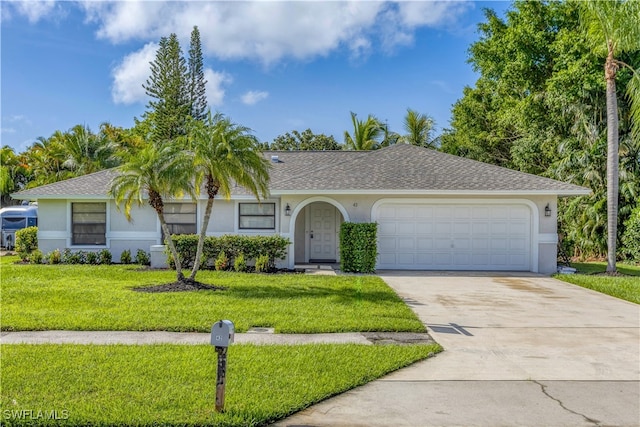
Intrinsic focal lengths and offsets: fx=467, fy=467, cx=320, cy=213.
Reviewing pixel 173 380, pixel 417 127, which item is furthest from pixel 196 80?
pixel 173 380

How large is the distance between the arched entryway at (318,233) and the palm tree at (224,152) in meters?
6.50

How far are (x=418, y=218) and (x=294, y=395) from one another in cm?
1160

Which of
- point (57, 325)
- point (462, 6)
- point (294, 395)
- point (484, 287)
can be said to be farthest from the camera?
point (462, 6)

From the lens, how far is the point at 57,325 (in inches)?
295

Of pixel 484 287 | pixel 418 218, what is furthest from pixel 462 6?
pixel 484 287

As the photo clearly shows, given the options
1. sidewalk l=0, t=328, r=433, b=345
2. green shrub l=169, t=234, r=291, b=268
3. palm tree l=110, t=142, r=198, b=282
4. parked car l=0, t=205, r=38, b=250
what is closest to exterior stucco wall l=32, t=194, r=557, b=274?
green shrub l=169, t=234, r=291, b=268

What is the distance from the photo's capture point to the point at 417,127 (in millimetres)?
31656

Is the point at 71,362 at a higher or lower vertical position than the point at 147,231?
lower

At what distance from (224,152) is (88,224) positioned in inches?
344

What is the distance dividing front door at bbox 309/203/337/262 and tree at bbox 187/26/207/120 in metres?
21.4

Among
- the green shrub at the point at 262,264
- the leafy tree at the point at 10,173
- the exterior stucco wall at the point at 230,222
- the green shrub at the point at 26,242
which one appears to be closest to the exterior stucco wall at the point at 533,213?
the exterior stucco wall at the point at 230,222

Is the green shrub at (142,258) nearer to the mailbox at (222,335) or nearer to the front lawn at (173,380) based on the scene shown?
the front lawn at (173,380)

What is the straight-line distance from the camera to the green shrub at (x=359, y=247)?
47.1ft

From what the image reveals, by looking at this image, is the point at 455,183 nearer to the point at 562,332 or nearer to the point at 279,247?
the point at 279,247
